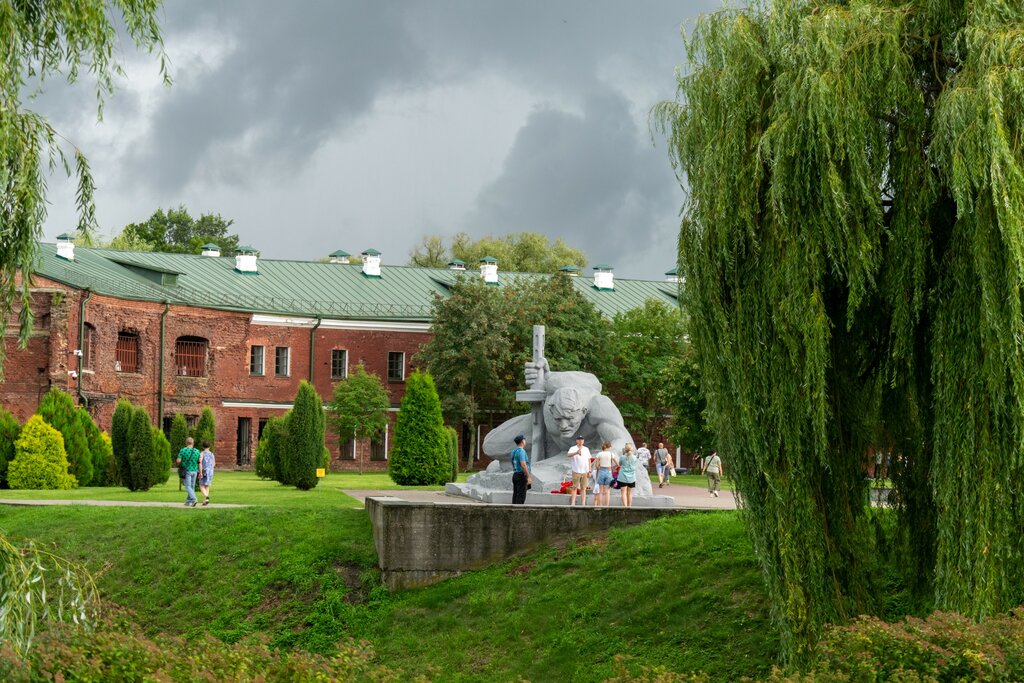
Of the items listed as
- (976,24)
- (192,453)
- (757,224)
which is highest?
(976,24)

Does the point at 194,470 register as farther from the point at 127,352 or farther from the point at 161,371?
the point at 161,371

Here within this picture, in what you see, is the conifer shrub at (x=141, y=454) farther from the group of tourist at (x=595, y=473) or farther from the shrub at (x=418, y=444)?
the group of tourist at (x=595, y=473)

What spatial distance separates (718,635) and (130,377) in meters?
35.9

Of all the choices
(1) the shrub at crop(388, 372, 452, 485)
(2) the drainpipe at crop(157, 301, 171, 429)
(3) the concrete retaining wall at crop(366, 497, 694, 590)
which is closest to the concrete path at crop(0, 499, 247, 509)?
(3) the concrete retaining wall at crop(366, 497, 694, 590)

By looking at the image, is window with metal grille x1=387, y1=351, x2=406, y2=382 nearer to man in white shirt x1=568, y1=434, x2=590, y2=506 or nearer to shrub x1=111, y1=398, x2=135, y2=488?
shrub x1=111, y1=398, x2=135, y2=488

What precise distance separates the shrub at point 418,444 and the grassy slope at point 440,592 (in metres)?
9.37

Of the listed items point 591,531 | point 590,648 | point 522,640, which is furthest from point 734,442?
point 591,531

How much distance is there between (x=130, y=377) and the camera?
47.8 m

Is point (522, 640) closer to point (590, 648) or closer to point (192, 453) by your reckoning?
point (590, 648)

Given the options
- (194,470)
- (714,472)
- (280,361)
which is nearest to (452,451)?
(714,472)

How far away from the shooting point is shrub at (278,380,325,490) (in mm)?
31969

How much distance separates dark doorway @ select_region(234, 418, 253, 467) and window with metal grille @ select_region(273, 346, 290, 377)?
2.19 m

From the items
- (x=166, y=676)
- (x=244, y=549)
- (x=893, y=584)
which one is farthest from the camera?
(x=244, y=549)

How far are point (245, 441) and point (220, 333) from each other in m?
4.10
